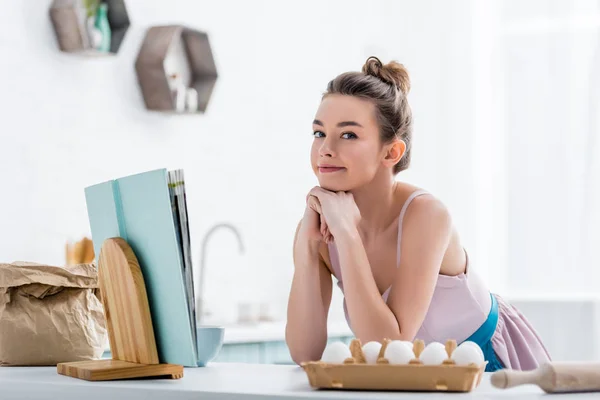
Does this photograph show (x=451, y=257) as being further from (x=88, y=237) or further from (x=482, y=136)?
(x=482, y=136)

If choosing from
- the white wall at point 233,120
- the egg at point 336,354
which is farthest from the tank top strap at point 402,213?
the white wall at point 233,120

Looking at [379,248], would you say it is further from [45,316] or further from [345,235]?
[45,316]

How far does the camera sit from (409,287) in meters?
1.65

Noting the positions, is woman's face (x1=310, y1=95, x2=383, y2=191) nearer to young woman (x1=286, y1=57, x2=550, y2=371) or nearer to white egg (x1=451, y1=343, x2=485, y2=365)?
young woman (x1=286, y1=57, x2=550, y2=371)

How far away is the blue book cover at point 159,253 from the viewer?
1279 millimetres

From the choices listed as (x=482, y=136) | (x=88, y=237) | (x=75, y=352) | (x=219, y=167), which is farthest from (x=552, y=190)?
(x=75, y=352)

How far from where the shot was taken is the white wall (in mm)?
3240

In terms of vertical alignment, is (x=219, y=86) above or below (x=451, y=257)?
above

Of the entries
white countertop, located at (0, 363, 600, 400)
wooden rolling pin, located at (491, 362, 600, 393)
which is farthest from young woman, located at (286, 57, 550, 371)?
wooden rolling pin, located at (491, 362, 600, 393)

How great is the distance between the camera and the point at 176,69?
12.9ft

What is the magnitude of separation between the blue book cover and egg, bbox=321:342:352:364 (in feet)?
0.89

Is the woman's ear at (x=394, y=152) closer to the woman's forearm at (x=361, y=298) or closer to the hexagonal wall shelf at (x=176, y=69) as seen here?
the woman's forearm at (x=361, y=298)

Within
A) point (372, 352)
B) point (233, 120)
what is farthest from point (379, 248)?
point (233, 120)

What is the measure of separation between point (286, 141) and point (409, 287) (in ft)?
9.81
